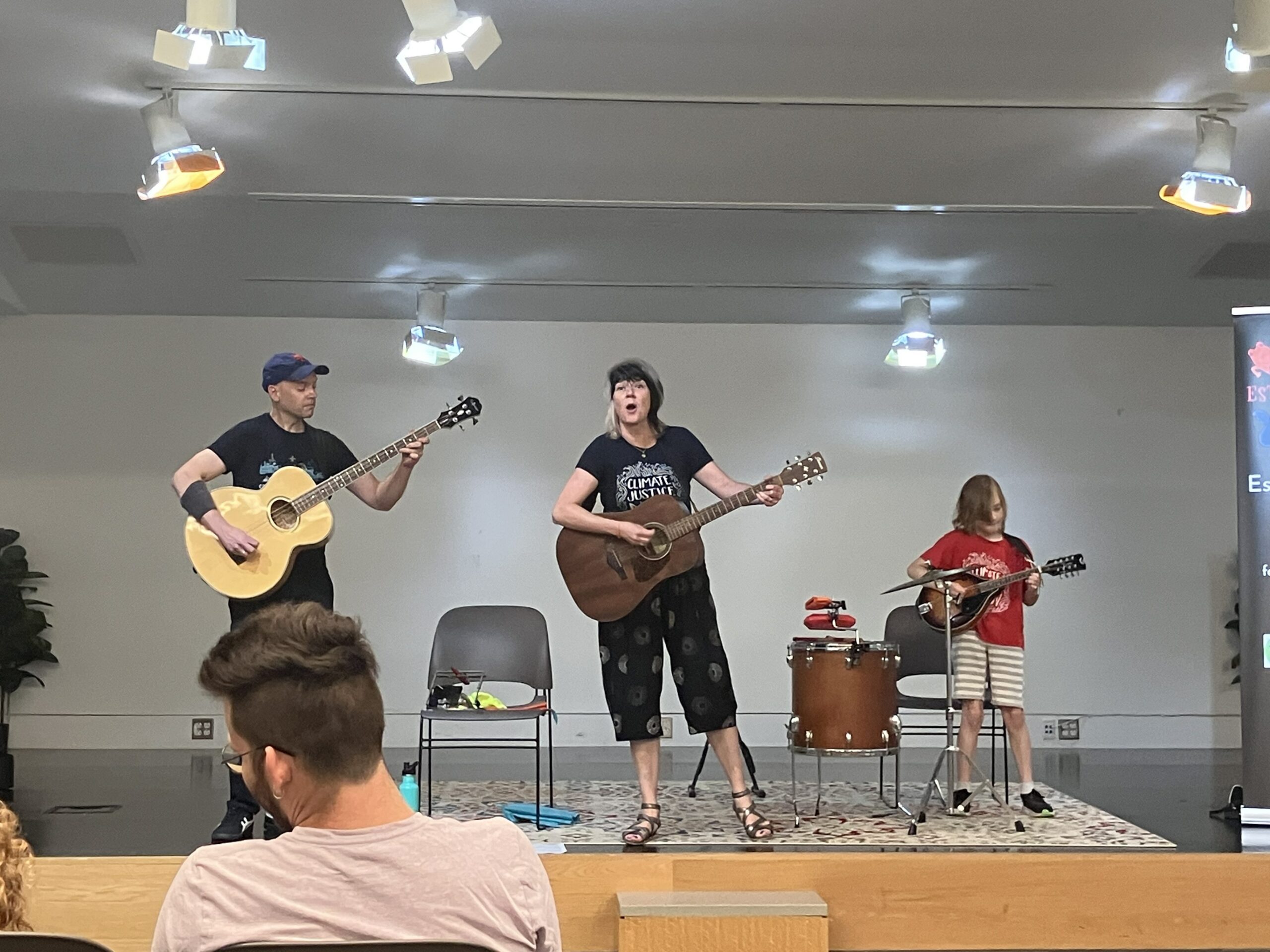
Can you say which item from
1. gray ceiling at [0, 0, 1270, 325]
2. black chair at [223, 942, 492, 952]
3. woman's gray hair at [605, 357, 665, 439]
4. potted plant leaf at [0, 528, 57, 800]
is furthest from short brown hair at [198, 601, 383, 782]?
potted plant leaf at [0, 528, 57, 800]

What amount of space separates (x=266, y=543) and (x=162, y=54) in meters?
1.46

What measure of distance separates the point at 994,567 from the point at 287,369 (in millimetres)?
2613

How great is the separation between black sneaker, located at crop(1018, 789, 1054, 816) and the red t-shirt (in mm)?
542

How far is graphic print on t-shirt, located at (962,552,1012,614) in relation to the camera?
491 centimetres

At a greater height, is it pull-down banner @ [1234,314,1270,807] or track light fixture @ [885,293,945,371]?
track light fixture @ [885,293,945,371]

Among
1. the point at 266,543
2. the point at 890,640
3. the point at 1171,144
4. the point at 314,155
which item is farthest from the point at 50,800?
the point at 1171,144

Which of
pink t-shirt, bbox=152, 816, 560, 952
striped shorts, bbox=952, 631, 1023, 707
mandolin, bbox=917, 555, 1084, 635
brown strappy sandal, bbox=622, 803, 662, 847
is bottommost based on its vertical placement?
brown strappy sandal, bbox=622, 803, 662, 847

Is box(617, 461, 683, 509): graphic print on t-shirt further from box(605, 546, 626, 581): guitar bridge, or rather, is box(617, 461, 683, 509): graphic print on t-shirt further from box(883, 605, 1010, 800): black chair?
box(883, 605, 1010, 800): black chair

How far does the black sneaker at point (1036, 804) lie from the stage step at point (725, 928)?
1644 millimetres

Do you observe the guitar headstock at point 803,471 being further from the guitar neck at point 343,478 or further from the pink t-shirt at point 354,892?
the pink t-shirt at point 354,892

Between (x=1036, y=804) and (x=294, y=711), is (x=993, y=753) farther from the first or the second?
(x=294, y=711)

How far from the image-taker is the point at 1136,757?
7.23 metres

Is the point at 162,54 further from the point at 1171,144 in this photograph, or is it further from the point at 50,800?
the point at 1171,144

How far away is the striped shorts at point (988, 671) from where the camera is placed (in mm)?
4949
